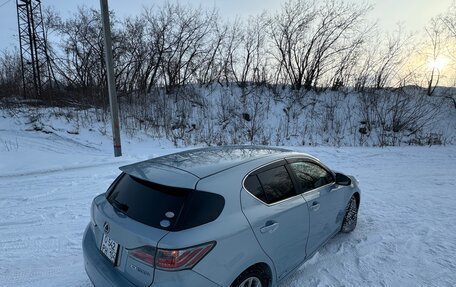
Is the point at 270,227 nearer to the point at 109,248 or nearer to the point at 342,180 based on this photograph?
the point at 109,248

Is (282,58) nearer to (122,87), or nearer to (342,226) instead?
(122,87)

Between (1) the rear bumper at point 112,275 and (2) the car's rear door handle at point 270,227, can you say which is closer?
(1) the rear bumper at point 112,275

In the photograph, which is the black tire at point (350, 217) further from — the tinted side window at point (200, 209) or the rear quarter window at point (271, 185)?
the tinted side window at point (200, 209)

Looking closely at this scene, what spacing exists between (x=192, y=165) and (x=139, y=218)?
2.26 feet

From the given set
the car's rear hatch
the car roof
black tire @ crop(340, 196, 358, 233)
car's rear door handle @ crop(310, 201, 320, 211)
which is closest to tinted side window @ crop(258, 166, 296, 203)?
the car roof

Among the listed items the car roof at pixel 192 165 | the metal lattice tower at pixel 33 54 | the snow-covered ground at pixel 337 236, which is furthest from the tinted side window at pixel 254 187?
the metal lattice tower at pixel 33 54

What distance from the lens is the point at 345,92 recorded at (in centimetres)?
1975

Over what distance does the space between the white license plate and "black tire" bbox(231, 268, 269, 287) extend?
1006 mm

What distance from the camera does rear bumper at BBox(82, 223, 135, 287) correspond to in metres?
2.16

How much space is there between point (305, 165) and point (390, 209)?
284 cm

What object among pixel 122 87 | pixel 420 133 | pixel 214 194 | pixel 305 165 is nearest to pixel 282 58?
pixel 420 133

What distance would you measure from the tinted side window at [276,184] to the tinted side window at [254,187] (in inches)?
2.1

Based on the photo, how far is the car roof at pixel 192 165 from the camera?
2.34 m

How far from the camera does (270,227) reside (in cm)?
254
